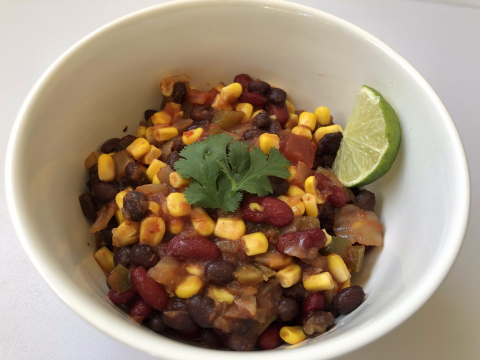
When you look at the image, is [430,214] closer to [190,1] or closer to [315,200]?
[315,200]

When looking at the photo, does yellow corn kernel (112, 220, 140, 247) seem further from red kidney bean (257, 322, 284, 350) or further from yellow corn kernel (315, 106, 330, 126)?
yellow corn kernel (315, 106, 330, 126)

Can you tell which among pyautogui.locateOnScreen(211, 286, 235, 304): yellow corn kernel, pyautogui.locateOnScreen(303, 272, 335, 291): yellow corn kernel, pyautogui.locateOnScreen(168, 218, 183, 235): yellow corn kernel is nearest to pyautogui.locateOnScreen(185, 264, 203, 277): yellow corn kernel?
pyautogui.locateOnScreen(211, 286, 235, 304): yellow corn kernel

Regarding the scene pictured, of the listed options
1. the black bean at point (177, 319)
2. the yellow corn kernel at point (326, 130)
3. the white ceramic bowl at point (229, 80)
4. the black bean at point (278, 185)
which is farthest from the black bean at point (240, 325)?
the yellow corn kernel at point (326, 130)

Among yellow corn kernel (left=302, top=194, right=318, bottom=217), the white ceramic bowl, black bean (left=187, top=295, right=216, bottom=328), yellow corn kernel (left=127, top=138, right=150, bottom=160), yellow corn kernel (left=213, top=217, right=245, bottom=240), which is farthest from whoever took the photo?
yellow corn kernel (left=127, top=138, right=150, bottom=160)

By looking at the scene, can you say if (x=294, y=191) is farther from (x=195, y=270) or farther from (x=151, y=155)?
(x=151, y=155)

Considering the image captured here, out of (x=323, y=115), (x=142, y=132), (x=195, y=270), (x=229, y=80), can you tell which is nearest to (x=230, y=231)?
(x=195, y=270)

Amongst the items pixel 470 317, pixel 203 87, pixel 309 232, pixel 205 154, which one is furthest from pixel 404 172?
pixel 203 87
